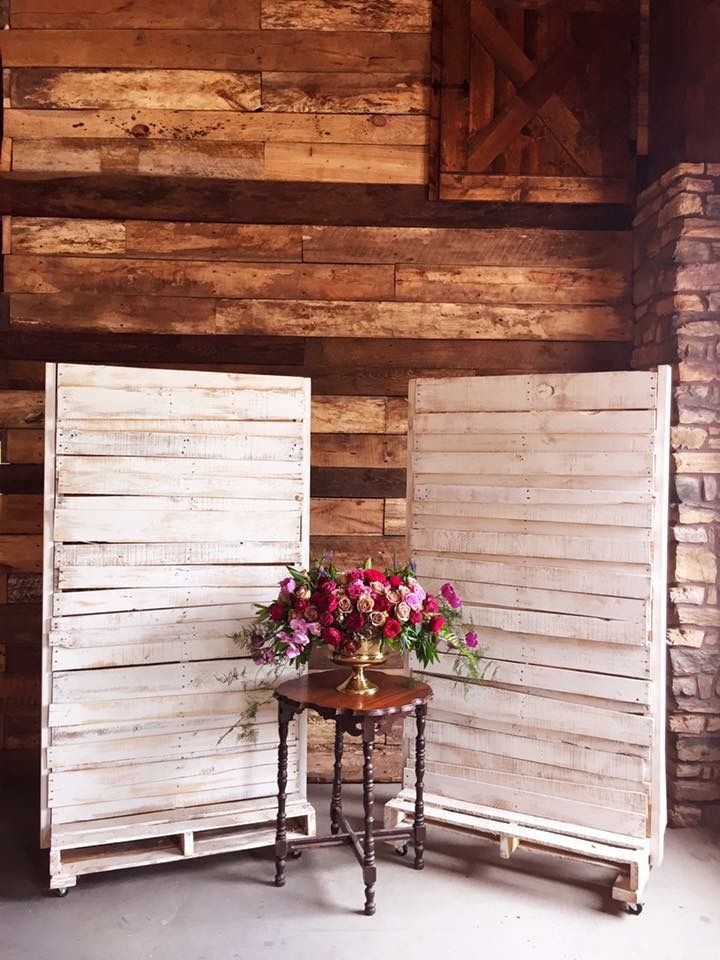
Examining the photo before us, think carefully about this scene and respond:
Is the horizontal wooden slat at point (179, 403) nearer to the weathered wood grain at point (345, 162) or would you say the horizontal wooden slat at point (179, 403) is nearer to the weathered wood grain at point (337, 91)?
the weathered wood grain at point (345, 162)

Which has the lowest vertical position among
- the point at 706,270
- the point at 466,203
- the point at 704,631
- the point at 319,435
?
the point at 704,631

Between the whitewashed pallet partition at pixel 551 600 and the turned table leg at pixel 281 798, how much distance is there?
1.77 feet

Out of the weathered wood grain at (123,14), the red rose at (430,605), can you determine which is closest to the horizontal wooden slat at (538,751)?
the red rose at (430,605)

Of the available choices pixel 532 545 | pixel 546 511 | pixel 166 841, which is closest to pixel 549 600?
pixel 532 545

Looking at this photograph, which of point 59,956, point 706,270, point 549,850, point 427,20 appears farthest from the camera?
point 427,20

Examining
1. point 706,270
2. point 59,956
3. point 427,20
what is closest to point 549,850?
point 59,956

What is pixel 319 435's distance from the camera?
434 cm

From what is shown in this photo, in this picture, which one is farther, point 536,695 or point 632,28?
point 632,28

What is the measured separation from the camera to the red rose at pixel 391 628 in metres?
3.16

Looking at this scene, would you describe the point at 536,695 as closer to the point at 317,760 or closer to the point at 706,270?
the point at 317,760

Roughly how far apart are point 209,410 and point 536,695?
184cm

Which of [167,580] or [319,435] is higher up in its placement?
[319,435]

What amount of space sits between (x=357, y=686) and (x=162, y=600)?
2.94ft

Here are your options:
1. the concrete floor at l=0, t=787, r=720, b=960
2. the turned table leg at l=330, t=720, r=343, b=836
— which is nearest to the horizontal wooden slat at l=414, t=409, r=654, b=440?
the turned table leg at l=330, t=720, r=343, b=836
